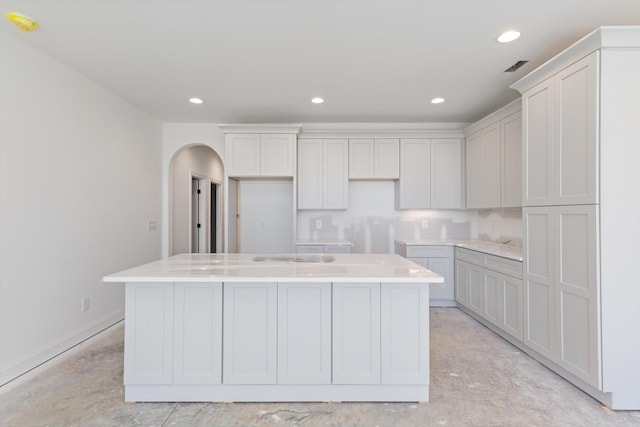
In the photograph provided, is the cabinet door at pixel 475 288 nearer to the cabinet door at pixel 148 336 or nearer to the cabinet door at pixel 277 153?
the cabinet door at pixel 277 153

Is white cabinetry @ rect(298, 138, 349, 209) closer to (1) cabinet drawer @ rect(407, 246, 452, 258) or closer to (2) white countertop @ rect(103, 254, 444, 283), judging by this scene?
(1) cabinet drawer @ rect(407, 246, 452, 258)

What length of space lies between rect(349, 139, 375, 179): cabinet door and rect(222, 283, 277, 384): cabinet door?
2.71m

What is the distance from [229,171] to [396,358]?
3.13 metres

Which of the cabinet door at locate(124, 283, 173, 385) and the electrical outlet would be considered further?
the electrical outlet

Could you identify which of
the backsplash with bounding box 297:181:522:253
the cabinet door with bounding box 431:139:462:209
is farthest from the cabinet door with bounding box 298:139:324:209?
the cabinet door with bounding box 431:139:462:209

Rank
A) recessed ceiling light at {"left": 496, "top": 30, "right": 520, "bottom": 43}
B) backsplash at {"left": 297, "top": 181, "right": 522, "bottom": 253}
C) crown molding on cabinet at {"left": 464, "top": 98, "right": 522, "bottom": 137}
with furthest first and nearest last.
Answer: backsplash at {"left": 297, "top": 181, "right": 522, "bottom": 253} → crown molding on cabinet at {"left": 464, "top": 98, "right": 522, "bottom": 137} → recessed ceiling light at {"left": 496, "top": 30, "right": 520, "bottom": 43}

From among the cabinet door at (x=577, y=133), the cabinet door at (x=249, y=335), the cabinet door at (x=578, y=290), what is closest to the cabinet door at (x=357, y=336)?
the cabinet door at (x=249, y=335)

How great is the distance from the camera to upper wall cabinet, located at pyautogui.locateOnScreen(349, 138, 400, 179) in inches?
170

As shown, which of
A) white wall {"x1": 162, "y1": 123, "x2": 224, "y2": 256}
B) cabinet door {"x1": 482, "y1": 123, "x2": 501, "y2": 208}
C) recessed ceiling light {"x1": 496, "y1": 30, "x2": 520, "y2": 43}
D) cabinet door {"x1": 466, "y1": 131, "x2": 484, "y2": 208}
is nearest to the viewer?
recessed ceiling light {"x1": 496, "y1": 30, "x2": 520, "y2": 43}

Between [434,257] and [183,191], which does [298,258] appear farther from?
[183,191]

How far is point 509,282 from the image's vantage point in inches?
113

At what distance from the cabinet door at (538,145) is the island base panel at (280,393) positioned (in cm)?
172

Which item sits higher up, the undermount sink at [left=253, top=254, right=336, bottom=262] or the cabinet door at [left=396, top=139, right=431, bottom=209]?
the cabinet door at [left=396, top=139, right=431, bottom=209]

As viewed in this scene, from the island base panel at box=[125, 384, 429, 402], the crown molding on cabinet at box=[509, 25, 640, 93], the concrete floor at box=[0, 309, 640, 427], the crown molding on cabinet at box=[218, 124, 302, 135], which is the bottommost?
the concrete floor at box=[0, 309, 640, 427]
